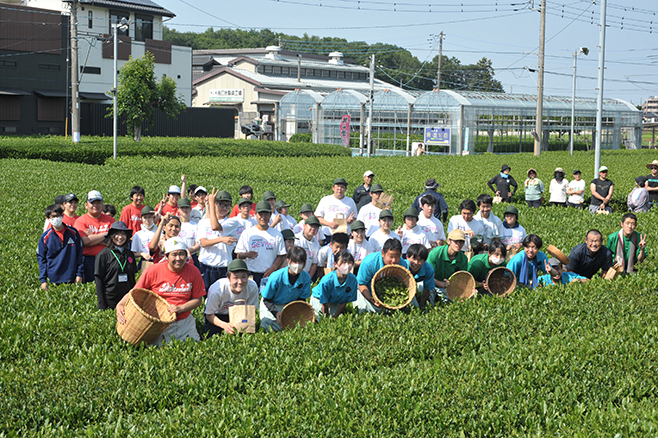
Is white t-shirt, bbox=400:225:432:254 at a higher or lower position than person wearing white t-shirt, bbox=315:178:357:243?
lower

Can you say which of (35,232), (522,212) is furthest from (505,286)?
(35,232)

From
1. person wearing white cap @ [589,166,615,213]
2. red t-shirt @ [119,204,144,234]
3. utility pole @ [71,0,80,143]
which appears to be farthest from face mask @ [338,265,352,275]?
utility pole @ [71,0,80,143]

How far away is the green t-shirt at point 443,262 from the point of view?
999 centimetres

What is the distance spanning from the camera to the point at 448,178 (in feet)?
87.9

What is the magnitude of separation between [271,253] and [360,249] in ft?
4.48

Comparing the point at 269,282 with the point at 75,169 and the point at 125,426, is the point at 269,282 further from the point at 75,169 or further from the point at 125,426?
the point at 75,169

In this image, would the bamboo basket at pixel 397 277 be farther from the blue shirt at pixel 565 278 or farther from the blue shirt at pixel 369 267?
the blue shirt at pixel 565 278

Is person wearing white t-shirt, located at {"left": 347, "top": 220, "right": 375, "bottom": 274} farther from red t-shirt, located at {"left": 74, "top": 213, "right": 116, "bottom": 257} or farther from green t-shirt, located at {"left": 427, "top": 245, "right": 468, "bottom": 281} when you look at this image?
red t-shirt, located at {"left": 74, "top": 213, "right": 116, "bottom": 257}

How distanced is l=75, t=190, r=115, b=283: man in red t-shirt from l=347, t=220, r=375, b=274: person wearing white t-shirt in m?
4.01

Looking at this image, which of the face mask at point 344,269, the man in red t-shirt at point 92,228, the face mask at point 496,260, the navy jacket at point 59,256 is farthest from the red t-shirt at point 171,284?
the face mask at point 496,260

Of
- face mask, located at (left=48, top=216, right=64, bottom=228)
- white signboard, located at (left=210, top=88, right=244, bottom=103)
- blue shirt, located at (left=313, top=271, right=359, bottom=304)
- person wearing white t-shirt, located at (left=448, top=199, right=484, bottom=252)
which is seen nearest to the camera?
blue shirt, located at (left=313, top=271, right=359, bottom=304)

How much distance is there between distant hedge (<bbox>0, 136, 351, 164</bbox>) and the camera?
118ft

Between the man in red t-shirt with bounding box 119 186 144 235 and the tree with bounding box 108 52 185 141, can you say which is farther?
the tree with bounding box 108 52 185 141

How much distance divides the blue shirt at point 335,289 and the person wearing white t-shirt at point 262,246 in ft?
4.06
